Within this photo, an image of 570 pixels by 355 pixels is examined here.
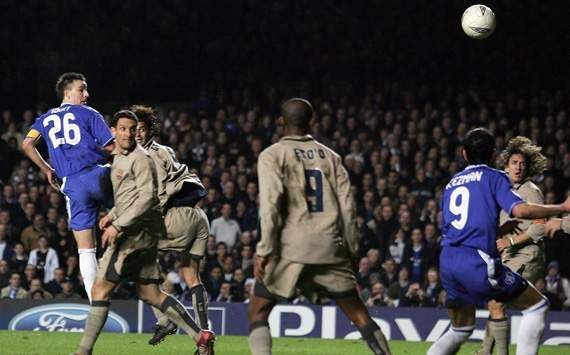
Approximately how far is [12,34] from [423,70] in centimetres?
852

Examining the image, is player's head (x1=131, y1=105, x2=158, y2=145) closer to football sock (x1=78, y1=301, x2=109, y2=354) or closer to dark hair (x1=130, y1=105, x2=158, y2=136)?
dark hair (x1=130, y1=105, x2=158, y2=136)

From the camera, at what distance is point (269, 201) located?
7238 millimetres

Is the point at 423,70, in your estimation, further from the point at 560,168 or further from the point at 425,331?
the point at 425,331

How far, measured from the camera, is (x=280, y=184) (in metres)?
7.29

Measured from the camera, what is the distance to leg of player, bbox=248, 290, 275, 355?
7395 mm

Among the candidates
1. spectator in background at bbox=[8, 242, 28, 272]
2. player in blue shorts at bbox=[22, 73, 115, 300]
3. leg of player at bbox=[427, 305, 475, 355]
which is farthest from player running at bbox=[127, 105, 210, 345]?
spectator in background at bbox=[8, 242, 28, 272]

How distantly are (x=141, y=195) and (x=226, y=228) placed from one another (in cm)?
911

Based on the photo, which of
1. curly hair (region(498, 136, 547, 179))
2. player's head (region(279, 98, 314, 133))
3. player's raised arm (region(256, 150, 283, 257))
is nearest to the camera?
player's raised arm (region(256, 150, 283, 257))

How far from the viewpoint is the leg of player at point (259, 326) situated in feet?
Answer: 24.3

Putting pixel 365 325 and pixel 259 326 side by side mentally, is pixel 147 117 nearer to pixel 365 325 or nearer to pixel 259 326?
pixel 259 326

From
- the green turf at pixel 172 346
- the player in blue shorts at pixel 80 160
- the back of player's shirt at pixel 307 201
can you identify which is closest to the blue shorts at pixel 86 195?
the player in blue shorts at pixel 80 160

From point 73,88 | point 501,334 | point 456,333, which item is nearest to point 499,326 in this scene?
point 501,334

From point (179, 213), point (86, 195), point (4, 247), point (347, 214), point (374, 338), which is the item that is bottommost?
point (4, 247)

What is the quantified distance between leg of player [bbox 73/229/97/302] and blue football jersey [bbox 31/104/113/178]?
54 cm
